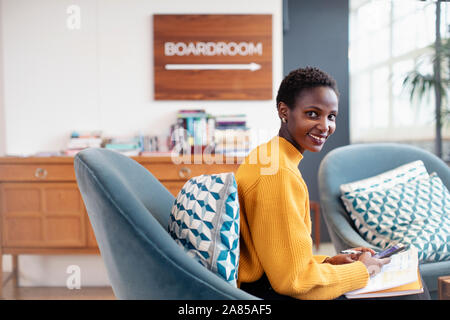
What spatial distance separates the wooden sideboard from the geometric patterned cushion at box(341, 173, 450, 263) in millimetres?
976

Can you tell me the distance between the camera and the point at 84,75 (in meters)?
3.01

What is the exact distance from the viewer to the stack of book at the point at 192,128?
9.58ft

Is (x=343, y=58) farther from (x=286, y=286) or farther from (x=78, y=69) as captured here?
(x=286, y=286)

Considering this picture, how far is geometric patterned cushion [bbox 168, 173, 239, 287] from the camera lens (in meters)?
0.98

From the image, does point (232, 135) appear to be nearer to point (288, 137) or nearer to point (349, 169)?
point (349, 169)

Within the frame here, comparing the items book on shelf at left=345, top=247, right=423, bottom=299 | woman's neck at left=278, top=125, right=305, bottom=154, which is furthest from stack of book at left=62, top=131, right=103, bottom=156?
book on shelf at left=345, top=247, right=423, bottom=299

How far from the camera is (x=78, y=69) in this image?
300 centimetres

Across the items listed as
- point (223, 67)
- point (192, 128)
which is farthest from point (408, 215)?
point (223, 67)

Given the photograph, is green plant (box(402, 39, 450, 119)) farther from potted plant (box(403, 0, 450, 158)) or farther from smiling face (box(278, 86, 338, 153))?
smiling face (box(278, 86, 338, 153))

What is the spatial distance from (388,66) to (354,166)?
4877 mm

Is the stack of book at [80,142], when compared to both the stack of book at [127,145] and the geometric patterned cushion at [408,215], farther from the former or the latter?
the geometric patterned cushion at [408,215]

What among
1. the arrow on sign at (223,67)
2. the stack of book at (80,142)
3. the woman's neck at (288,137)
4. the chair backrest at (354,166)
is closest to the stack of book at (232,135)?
the arrow on sign at (223,67)
